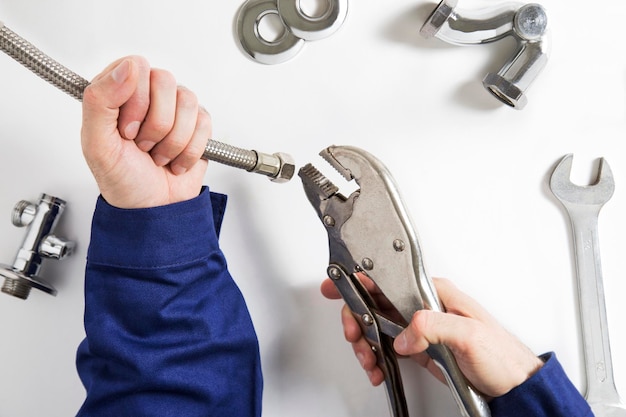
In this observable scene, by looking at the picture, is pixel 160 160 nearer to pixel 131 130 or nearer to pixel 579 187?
pixel 131 130

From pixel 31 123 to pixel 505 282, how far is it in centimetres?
72

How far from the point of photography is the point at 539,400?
0.67 m

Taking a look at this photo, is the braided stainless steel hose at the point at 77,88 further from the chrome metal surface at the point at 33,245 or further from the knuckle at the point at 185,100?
the chrome metal surface at the point at 33,245

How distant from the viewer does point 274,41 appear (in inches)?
32.9

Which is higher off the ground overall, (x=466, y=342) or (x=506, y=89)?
(x=506, y=89)

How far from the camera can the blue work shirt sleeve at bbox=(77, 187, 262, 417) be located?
66 cm

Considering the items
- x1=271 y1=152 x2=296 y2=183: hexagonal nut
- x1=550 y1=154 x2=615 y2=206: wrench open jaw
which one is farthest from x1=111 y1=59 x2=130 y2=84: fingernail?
x1=550 y1=154 x2=615 y2=206: wrench open jaw

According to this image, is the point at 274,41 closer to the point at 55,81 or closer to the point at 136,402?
the point at 55,81

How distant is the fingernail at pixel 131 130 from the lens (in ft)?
1.98

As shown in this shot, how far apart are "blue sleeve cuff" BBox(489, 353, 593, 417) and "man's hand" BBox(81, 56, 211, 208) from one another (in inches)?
17.4

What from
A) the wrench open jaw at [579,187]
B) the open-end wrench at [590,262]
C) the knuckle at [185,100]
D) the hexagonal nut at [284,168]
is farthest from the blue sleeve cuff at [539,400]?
the knuckle at [185,100]

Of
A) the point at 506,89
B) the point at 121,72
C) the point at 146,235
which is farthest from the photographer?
the point at 506,89

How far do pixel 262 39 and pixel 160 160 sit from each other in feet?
0.92

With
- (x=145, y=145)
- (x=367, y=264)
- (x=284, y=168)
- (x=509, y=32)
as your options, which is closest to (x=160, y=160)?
(x=145, y=145)
